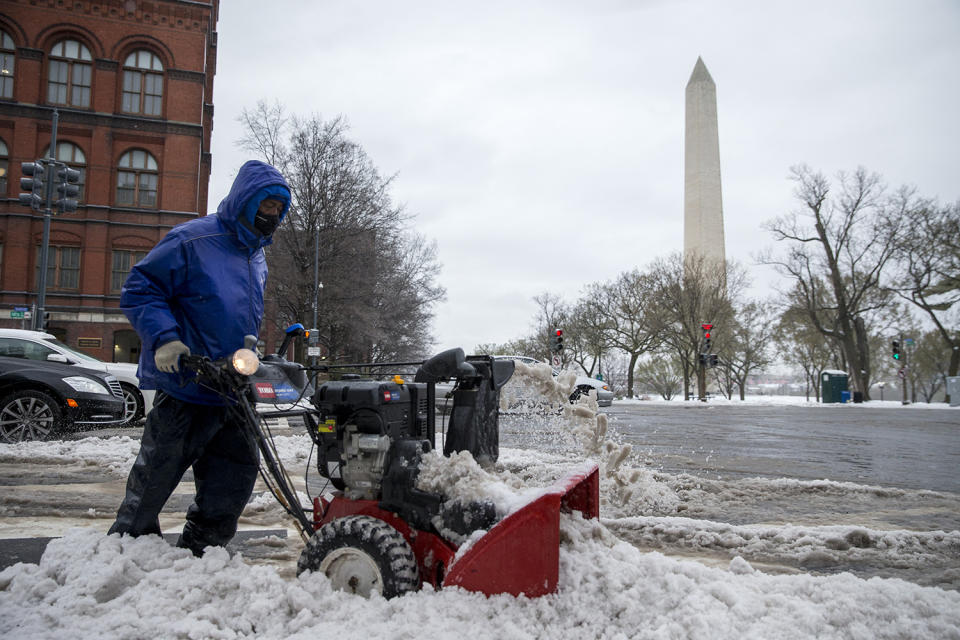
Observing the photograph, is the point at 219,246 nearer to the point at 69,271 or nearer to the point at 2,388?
the point at 2,388

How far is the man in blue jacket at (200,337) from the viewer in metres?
2.70

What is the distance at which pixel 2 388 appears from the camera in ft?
25.0

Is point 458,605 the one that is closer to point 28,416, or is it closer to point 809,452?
point 28,416

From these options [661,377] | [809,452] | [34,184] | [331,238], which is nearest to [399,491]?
[809,452]

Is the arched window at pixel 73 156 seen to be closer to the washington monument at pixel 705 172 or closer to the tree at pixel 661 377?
the washington monument at pixel 705 172

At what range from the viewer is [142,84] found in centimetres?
2817

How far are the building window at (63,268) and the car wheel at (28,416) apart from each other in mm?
22124

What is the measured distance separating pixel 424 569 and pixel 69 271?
29.7 meters

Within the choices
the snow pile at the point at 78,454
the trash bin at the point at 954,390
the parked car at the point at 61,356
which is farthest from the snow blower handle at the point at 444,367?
the trash bin at the point at 954,390

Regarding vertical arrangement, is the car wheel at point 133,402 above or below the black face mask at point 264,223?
below

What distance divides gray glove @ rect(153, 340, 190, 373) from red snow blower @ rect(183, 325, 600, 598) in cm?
7

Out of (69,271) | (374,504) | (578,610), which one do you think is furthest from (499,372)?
(69,271)

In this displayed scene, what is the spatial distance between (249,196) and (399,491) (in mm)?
1486

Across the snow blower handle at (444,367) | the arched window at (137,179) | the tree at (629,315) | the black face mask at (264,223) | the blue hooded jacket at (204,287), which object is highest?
the arched window at (137,179)
